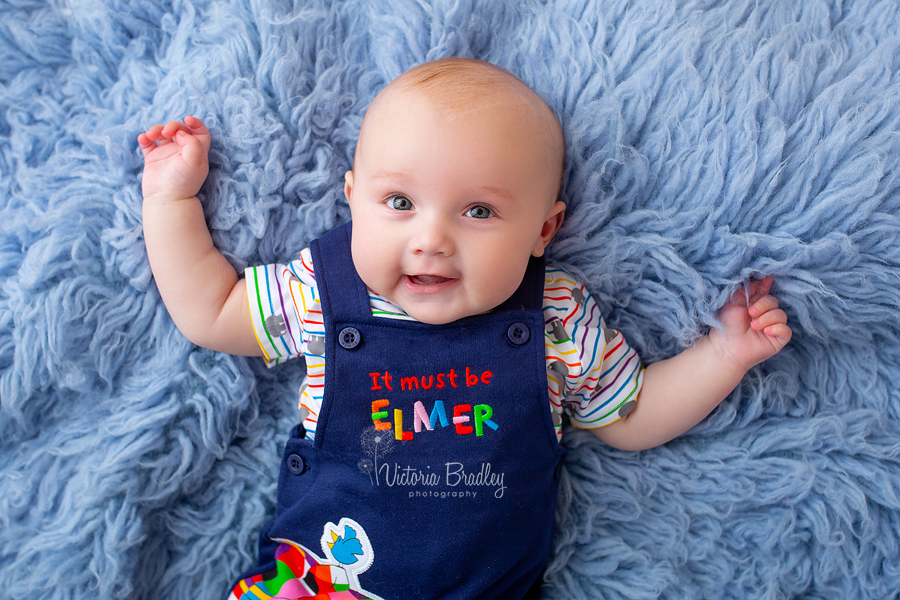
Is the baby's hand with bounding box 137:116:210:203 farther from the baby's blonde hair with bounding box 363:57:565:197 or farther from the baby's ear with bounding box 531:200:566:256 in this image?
the baby's ear with bounding box 531:200:566:256

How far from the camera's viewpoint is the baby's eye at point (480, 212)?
0.94 m

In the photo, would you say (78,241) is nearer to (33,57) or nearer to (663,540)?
(33,57)

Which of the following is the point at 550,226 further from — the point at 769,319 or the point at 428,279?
the point at 769,319

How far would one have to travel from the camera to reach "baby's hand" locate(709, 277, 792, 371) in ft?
3.43

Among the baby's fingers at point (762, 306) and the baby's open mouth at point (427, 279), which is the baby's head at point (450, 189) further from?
the baby's fingers at point (762, 306)

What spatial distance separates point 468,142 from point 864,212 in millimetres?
620

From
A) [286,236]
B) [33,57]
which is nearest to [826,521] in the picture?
[286,236]

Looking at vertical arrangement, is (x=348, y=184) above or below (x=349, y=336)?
above

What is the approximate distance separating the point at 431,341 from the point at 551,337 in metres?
0.20

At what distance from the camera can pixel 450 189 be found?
905mm

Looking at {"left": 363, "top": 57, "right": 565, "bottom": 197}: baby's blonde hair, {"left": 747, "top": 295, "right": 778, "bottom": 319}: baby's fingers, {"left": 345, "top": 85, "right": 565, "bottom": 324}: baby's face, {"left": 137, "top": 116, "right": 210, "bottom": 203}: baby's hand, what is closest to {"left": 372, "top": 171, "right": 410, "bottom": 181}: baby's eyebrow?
{"left": 345, "top": 85, "right": 565, "bottom": 324}: baby's face

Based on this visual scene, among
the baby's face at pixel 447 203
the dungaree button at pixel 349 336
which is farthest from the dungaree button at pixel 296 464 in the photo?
the baby's face at pixel 447 203

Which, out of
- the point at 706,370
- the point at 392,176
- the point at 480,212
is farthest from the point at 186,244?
the point at 706,370

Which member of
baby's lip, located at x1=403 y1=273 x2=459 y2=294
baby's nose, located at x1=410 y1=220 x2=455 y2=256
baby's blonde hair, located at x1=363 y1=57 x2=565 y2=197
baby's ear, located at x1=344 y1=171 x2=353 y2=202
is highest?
baby's blonde hair, located at x1=363 y1=57 x2=565 y2=197
